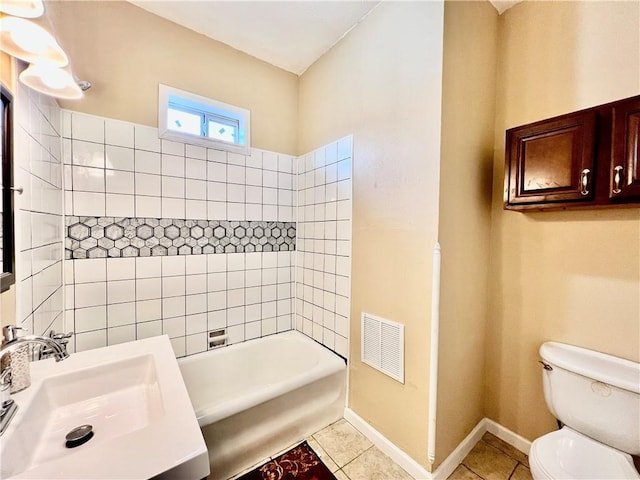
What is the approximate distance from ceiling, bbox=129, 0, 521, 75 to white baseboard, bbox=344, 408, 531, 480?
265 cm

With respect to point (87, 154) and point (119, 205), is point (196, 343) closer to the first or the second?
point (119, 205)

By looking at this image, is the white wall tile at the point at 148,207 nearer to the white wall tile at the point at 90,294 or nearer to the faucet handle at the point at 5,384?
the white wall tile at the point at 90,294


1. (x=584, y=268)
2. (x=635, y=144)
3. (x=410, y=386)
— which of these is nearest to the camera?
(x=635, y=144)

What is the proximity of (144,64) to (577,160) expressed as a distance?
255 cm

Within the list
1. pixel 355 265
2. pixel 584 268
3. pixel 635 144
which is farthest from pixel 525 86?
pixel 355 265

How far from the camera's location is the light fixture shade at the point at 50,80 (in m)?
1.04

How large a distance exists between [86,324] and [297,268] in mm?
1495

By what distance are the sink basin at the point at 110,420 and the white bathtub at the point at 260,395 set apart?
37 centimetres

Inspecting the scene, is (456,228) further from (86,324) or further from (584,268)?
(86,324)

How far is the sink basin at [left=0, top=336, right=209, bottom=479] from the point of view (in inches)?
26.1

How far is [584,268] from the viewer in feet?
4.59

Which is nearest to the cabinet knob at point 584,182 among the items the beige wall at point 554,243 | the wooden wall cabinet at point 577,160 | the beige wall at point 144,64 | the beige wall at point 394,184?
the wooden wall cabinet at point 577,160

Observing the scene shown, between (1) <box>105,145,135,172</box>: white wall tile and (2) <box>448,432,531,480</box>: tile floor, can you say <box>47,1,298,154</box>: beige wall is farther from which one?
(2) <box>448,432,531,480</box>: tile floor

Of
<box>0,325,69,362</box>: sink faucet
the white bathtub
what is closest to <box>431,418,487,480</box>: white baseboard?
the white bathtub
